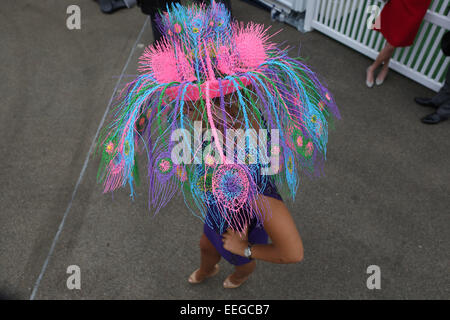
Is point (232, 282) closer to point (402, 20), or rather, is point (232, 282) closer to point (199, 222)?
point (199, 222)

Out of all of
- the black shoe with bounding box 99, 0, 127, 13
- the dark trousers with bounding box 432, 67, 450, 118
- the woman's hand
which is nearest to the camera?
the woman's hand

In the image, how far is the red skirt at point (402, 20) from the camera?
262 cm

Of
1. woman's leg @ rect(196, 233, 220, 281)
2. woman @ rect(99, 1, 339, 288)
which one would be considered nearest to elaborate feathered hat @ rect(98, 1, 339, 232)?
woman @ rect(99, 1, 339, 288)

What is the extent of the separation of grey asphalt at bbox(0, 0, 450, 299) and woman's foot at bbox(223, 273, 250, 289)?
5cm

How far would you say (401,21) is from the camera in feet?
8.93

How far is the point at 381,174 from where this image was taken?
2564mm

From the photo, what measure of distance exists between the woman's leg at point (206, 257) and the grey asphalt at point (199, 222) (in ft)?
0.47

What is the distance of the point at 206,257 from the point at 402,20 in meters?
2.44

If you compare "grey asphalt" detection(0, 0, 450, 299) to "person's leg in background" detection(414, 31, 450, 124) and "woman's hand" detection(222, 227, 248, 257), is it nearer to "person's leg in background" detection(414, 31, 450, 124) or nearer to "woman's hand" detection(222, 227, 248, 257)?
"person's leg in background" detection(414, 31, 450, 124)

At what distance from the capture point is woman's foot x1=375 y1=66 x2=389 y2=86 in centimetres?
317

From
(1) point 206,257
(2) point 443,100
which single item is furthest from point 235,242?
(2) point 443,100

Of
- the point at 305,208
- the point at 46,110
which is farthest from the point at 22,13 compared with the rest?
the point at 305,208
